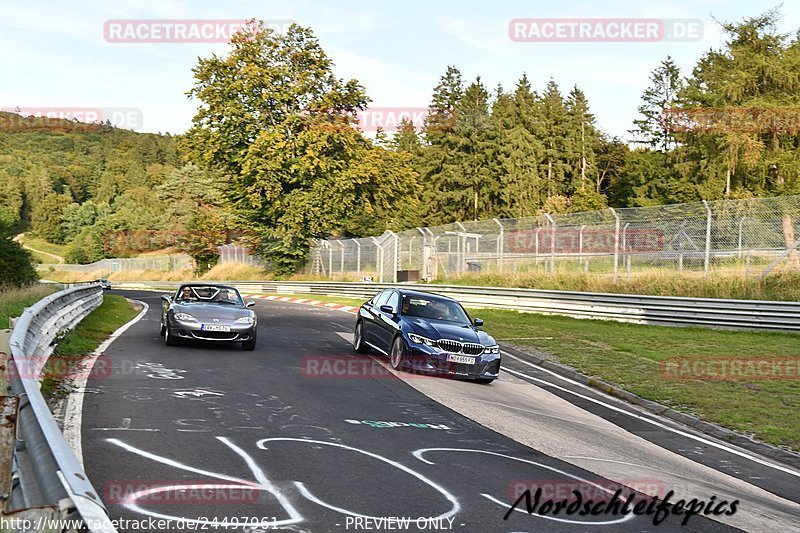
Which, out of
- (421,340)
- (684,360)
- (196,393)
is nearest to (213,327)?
(421,340)

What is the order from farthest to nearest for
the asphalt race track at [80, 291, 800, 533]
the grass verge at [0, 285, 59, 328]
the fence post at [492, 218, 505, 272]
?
the fence post at [492, 218, 505, 272]
the grass verge at [0, 285, 59, 328]
the asphalt race track at [80, 291, 800, 533]

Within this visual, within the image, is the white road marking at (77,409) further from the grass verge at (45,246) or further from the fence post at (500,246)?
the grass verge at (45,246)

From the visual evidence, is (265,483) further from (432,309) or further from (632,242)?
(632,242)

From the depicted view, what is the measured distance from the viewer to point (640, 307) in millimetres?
23125

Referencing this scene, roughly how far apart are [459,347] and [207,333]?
15.2 feet

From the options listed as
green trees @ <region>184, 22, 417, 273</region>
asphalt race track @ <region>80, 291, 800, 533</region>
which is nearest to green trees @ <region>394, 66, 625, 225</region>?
green trees @ <region>184, 22, 417, 273</region>

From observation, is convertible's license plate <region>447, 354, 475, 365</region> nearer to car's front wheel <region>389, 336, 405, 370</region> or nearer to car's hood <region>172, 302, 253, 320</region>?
car's front wheel <region>389, 336, 405, 370</region>

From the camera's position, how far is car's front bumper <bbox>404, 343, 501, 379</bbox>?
13.6m

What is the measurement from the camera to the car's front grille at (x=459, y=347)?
1366 centimetres

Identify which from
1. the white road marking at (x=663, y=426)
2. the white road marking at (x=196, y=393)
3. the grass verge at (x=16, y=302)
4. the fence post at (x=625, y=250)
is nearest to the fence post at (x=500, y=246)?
the fence post at (x=625, y=250)

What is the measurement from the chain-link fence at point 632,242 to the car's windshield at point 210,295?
12992 millimetres

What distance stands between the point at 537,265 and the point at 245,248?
29.4 m

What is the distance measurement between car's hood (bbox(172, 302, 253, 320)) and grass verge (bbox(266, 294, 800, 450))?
21.7 feet


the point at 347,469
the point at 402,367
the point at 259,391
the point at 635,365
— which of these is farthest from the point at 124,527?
the point at 635,365
